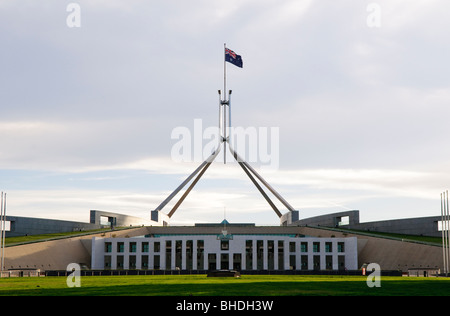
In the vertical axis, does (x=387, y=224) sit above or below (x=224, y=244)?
above

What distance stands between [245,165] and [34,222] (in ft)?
124

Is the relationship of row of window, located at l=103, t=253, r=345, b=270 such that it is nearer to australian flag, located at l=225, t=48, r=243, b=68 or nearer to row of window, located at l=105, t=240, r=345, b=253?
row of window, located at l=105, t=240, r=345, b=253

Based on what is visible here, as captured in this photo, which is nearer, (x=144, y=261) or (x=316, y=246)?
(x=316, y=246)

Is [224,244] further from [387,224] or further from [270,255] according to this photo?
[387,224]

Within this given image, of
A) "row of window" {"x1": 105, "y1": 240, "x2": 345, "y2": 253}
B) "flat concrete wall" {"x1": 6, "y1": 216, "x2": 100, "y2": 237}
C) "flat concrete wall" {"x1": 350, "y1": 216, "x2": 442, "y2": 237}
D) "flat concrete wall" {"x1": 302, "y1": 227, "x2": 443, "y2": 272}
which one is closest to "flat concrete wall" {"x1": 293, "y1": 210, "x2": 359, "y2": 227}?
"flat concrete wall" {"x1": 350, "y1": 216, "x2": 442, "y2": 237}

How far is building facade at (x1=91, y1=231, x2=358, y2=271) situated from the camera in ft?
242

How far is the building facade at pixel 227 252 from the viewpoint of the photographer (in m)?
73.8

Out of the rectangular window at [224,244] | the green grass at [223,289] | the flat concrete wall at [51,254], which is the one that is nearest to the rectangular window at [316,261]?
the rectangular window at [224,244]

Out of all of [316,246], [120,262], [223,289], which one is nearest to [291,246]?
[316,246]

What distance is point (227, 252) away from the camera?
243 ft

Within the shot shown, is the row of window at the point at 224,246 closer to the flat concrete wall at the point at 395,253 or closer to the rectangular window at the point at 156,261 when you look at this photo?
the rectangular window at the point at 156,261

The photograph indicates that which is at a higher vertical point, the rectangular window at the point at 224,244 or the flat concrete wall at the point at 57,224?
the flat concrete wall at the point at 57,224
